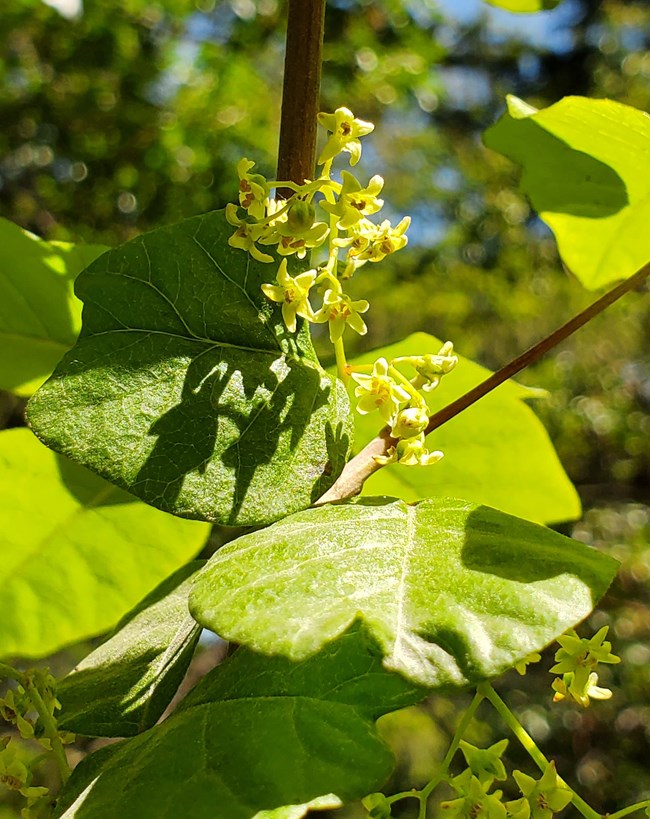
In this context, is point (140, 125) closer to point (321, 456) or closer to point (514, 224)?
point (514, 224)

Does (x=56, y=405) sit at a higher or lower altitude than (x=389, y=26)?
higher

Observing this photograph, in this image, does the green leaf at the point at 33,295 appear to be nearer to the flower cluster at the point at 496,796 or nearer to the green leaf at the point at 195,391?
the green leaf at the point at 195,391

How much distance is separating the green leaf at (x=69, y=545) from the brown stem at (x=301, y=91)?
39 centimetres

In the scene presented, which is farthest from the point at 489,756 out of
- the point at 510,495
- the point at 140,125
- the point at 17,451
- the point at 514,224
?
the point at 514,224

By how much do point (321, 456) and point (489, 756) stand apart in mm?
217

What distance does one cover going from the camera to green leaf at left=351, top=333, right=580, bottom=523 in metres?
0.85

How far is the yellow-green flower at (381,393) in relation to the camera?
60cm

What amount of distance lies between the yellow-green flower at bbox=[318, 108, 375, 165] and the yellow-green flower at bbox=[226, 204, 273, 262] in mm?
67

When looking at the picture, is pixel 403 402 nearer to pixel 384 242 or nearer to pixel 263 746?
pixel 384 242

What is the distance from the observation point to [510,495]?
888 mm

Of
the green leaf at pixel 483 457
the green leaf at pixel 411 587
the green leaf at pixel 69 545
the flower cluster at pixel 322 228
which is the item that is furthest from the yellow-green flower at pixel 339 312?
the green leaf at pixel 69 545

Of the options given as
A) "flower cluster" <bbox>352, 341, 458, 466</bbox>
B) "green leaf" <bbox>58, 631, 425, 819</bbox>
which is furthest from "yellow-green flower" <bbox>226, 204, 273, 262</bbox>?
"green leaf" <bbox>58, 631, 425, 819</bbox>

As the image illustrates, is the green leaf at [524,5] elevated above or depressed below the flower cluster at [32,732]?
above

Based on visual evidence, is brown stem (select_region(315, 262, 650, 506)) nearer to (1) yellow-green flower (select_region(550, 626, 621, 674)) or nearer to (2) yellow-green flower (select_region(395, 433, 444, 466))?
(2) yellow-green flower (select_region(395, 433, 444, 466))
